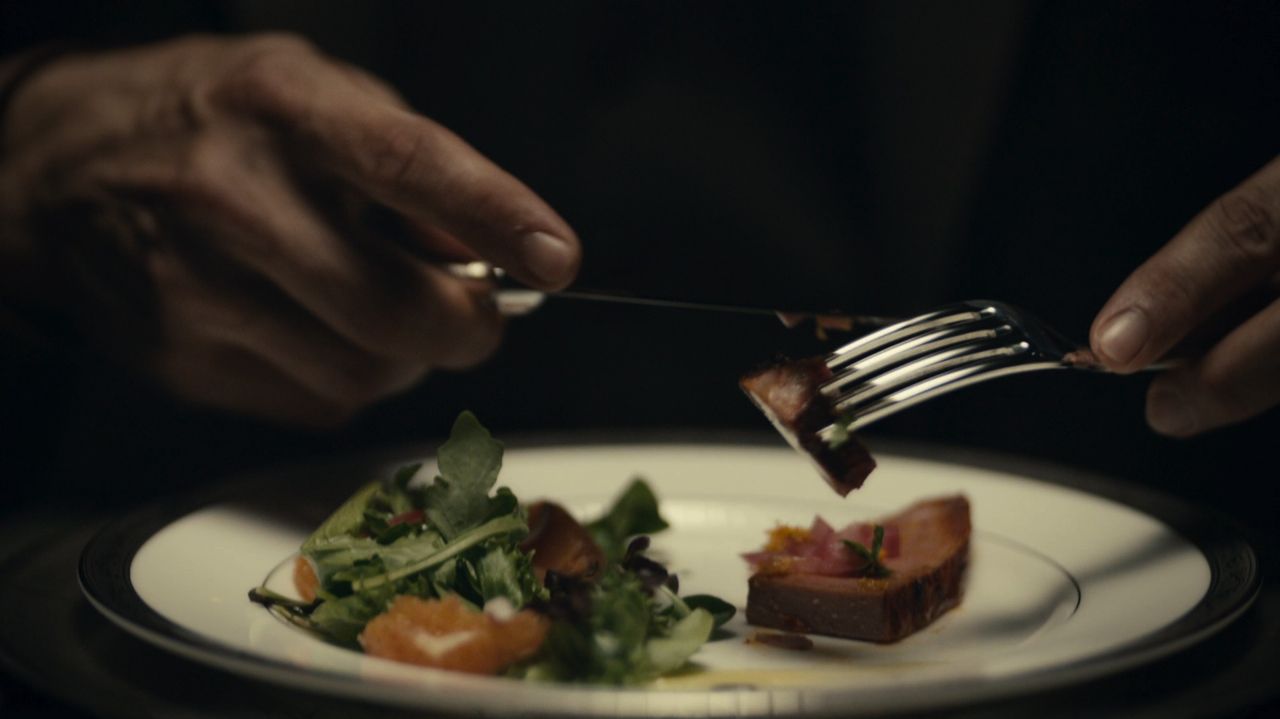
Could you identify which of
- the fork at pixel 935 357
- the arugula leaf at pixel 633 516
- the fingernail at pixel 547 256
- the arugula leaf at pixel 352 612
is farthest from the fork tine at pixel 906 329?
the arugula leaf at pixel 352 612

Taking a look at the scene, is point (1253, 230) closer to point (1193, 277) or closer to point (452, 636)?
point (1193, 277)

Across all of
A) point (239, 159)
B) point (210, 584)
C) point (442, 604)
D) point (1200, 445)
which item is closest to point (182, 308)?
point (239, 159)

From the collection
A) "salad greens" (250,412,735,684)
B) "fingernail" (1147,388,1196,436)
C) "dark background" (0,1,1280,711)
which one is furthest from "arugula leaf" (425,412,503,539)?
"dark background" (0,1,1280,711)

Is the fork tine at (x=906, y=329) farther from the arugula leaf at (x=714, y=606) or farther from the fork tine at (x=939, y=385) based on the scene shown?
the arugula leaf at (x=714, y=606)

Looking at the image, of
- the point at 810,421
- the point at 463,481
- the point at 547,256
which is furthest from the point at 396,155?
the point at 810,421

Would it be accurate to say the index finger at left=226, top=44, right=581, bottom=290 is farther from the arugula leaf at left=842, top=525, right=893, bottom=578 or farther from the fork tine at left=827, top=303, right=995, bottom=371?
the arugula leaf at left=842, top=525, right=893, bottom=578

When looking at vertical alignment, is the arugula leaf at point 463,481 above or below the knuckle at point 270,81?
below
